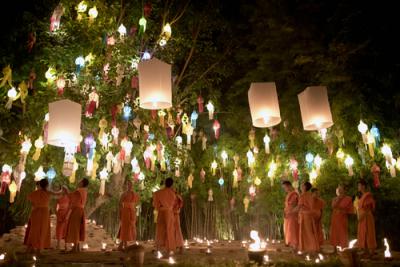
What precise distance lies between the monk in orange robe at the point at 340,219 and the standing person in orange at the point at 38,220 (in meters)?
5.41

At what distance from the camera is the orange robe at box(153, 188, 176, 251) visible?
7121 millimetres

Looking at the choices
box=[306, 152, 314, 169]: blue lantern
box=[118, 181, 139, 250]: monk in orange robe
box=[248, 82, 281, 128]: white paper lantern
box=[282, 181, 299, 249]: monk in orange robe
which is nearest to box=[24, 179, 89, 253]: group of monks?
box=[118, 181, 139, 250]: monk in orange robe

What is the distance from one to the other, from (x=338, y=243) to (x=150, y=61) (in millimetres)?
5278

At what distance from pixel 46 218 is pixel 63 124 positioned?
1843 millimetres

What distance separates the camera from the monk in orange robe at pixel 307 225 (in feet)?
25.1

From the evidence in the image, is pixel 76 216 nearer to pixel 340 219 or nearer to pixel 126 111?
pixel 126 111

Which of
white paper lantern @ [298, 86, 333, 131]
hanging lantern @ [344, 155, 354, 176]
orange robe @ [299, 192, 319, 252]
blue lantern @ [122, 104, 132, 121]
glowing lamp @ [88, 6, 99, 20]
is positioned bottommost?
orange robe @ [299, 192, 319, 252]

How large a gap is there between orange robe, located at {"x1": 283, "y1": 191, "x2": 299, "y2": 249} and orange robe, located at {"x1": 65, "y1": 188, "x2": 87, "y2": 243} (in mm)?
4079

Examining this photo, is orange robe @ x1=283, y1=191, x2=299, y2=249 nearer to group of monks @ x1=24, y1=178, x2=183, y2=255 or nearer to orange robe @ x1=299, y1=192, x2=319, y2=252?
orange robe @ x1=299, y1=192, x2=319, y2=252

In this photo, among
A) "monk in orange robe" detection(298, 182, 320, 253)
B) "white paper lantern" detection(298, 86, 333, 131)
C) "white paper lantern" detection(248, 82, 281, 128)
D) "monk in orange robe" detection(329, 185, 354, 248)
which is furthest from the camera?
"monk in orange robe" detection(329, 185, 354, 248)

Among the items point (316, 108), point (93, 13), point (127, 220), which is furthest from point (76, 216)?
point (93, 13)

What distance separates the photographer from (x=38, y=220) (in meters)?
7.09

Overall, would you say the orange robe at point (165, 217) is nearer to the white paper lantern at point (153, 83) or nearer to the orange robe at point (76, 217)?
the orange robe at point (76, 217)

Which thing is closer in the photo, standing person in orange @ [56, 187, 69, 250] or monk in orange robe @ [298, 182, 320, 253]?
monk in orange robe @ [298, 182, 320, 253]
